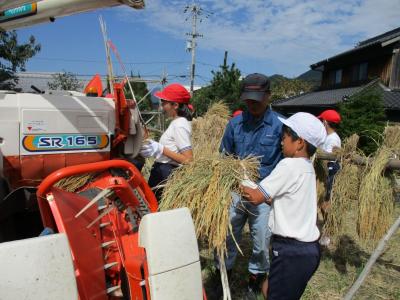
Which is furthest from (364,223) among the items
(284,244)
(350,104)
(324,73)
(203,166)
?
(324,73)

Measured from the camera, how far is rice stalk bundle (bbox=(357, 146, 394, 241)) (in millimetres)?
3717

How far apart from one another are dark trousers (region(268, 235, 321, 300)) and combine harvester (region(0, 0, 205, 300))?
741 millimetres

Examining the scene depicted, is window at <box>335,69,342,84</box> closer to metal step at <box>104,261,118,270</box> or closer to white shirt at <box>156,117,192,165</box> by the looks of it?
white shirt at <box>156,117,192,165</box>

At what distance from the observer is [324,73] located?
25.7 meters

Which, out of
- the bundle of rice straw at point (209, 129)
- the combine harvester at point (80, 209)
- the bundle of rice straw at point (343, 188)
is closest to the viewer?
the combine harvester at point (80, 209)

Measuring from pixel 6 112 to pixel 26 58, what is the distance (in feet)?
36.5

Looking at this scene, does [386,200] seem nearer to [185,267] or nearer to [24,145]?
[185,267]

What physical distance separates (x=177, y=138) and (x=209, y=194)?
1.16m

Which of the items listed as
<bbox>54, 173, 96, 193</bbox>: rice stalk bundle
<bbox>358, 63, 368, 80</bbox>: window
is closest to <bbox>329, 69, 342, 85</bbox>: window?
<bbox>358, 63, 368, 80</bbox>: window

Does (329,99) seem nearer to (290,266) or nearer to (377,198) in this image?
(377,198)

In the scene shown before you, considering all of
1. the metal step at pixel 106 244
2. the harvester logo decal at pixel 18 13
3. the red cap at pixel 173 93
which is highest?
the harvester logo decal at pixel 18 13

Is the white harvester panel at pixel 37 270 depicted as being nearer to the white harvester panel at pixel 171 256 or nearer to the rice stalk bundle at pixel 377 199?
the white harvester panel at pixel 171 256

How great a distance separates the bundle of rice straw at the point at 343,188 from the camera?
4.22 meters

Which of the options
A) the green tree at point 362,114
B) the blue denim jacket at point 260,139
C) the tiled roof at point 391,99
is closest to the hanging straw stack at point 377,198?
the blue denim jacket at point 260,139
